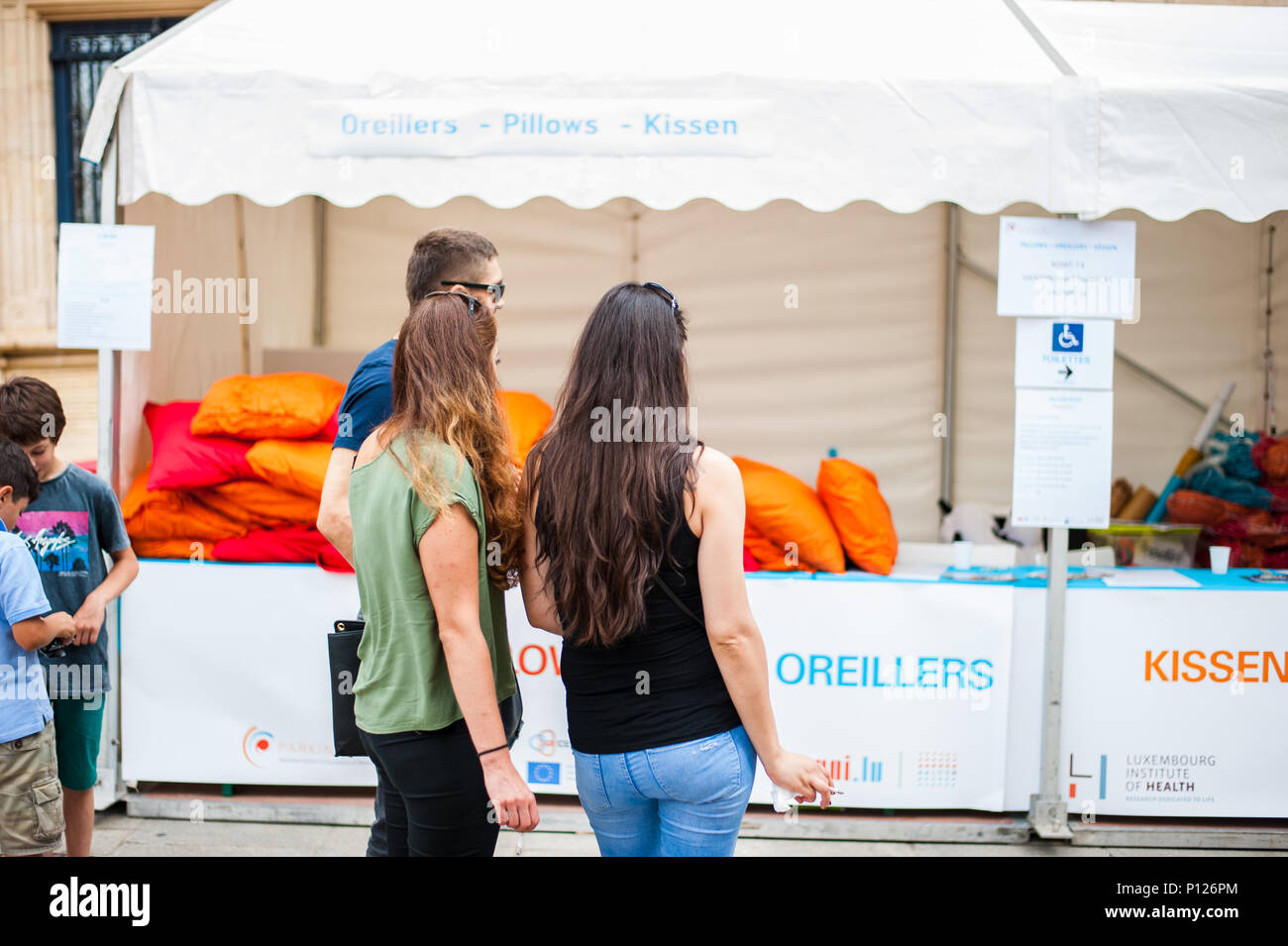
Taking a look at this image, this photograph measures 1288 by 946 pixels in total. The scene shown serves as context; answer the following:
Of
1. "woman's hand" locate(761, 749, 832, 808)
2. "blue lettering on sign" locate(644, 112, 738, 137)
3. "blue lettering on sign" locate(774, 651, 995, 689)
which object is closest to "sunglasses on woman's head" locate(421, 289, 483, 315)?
"woman's hand" locate(761, 749, 832, 808)

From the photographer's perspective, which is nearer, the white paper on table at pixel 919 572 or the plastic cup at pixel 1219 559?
the white paper on table at pixel 919 572

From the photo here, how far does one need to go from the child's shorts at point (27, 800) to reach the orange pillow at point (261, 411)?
1.51 meters

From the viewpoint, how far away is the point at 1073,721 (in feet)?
12.1

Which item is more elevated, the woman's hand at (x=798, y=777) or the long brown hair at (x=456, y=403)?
the long brown hair at (x=456, y=403)

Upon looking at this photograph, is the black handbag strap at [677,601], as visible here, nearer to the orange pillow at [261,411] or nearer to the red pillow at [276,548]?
the red pillow at [276,548]

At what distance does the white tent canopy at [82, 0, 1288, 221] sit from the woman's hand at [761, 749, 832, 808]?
2018 millimetres

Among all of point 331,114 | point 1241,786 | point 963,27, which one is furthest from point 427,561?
point 1241,786

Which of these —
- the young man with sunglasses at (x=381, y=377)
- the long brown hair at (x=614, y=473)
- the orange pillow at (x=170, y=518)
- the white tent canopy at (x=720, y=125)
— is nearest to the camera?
the long brown hair at (x=614, y=473)

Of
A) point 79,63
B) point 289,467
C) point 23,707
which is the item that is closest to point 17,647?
point 23,707

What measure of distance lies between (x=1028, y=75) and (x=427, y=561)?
2.69 m

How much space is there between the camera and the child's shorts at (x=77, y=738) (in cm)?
286

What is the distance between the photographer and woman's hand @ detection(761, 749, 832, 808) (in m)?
1.90

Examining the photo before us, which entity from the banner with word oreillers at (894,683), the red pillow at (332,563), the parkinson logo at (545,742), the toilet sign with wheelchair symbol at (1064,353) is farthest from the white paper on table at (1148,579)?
the red pillow at (332,563)

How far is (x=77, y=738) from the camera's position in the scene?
2.90 meters
